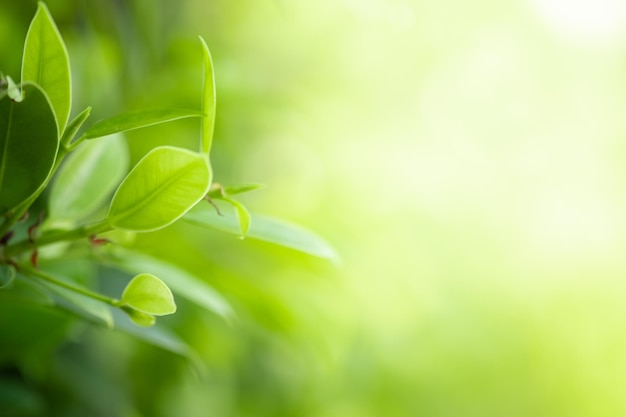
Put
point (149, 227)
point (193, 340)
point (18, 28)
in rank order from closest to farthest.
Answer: point (149, 227), point (18, 28), point (193, 340)

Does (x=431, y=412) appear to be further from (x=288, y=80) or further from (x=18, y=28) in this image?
(x=18, y=28)

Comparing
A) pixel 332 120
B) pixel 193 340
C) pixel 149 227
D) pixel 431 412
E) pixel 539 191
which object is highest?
pixel 539 191

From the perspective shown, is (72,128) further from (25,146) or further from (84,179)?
(84,179)

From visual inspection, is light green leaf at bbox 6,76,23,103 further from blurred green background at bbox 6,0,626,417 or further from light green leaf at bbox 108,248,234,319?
blurred green background at bbox 6,0,626,417

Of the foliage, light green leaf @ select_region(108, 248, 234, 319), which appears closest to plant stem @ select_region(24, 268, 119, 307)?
the foliage

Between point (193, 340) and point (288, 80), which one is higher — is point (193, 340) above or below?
below

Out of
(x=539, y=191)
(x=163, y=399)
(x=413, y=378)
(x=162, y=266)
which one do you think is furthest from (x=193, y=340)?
(x=539, y=191)
